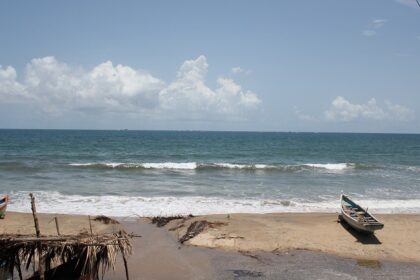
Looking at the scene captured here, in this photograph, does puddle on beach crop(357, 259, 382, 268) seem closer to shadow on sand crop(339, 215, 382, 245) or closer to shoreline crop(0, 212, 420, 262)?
shoreline crop(0, 212, 420, 262)

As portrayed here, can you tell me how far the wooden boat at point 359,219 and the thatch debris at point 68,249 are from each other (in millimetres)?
9012

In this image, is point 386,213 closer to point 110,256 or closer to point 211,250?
point 211,250

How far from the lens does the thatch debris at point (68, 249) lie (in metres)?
7.89

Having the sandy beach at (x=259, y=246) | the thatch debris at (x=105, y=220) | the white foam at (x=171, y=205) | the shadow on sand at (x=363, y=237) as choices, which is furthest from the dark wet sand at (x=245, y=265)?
the white foam at (x=171, y=205)

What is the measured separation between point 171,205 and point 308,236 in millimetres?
7315

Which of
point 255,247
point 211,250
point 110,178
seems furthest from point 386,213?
point 110,178

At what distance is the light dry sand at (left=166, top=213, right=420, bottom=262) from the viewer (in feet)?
42.3

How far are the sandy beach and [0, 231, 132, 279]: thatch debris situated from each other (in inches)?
97.4

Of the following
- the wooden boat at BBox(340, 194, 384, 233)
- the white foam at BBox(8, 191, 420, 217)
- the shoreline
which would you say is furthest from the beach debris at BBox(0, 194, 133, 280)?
the wooden boat at BBox(340, 194, 384, 233)

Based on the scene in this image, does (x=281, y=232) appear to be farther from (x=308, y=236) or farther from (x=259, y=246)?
(x=259, y=246)

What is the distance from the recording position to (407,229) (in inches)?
599

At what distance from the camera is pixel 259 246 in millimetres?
13062

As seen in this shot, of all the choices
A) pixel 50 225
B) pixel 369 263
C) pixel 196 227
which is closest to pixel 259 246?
pixel 196 227

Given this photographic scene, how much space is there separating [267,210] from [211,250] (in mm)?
6343
